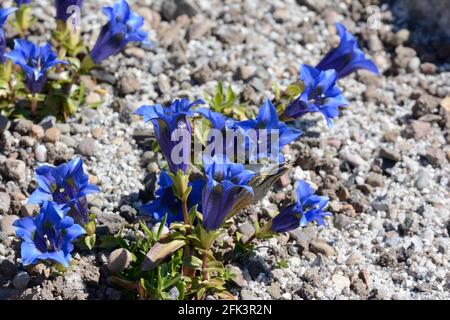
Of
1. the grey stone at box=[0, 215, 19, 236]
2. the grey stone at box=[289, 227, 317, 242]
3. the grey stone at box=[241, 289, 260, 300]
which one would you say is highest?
the grey stone at box=[0, 215, 19, 236]

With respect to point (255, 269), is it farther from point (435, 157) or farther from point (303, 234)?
point (435, 157)

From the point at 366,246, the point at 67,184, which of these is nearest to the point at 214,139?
the point at 67,184

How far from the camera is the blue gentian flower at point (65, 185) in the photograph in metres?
3.45

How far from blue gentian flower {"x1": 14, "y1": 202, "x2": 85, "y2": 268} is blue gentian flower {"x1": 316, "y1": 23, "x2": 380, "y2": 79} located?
1.73 meters

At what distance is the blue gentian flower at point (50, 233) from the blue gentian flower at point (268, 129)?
884 millimetres

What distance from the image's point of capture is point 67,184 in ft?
11.5

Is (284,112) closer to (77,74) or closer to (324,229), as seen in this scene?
(324,229)

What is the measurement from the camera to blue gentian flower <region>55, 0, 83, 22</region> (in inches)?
164

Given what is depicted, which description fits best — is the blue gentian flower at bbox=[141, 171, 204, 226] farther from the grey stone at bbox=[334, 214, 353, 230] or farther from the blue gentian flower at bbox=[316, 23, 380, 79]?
the blue gentian flower at bbox=[316, 23, 380, 79]

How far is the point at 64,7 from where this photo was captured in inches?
165

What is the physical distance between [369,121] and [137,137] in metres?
1.31

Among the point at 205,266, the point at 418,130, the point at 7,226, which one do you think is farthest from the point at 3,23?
the point at 418,130

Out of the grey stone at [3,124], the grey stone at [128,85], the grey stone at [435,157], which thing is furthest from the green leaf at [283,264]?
the grey stone at [3,124]
